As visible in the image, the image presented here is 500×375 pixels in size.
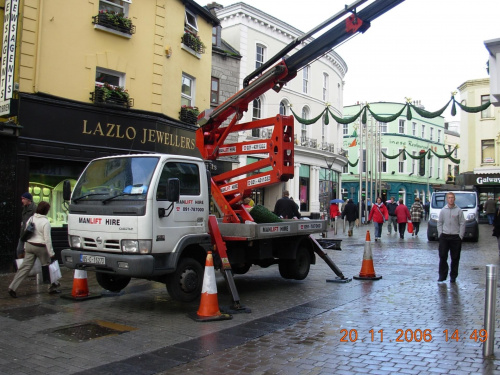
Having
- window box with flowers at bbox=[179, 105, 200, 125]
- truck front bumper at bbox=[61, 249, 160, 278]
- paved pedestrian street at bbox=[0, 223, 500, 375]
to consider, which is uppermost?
window box with flowers at bbox=[179, 105, 200, 125]

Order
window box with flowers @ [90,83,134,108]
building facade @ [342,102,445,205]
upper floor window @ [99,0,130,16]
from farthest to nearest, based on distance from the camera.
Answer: building facade @ [342,102,445,205] → upper floor window @ [99,0,130,16] → window box with flowers @ [90,83,134,108]

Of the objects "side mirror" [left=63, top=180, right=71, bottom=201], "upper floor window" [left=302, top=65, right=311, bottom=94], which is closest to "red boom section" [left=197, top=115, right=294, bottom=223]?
"side mirror" [left=63, top=180, right=71, bottom=201]

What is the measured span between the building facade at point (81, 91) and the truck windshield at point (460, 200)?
36.7 ft

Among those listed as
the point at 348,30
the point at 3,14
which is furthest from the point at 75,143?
→ the point at 348,30

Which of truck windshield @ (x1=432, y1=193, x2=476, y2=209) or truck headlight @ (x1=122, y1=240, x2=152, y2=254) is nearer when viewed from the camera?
truck headlight @ (x1=122, y1=240, x2=152, y2=254)

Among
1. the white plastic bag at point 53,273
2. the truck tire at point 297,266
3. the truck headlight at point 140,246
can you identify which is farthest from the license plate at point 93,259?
the truck tire at point 297,266

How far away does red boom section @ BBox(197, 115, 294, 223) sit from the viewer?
841 centimetres

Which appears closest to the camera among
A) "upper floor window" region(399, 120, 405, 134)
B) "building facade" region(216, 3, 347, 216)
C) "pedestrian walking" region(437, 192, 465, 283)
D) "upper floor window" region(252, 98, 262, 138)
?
"pedestrian walking" region(437, 192, 465, 283)

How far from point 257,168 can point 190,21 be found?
35.0ft

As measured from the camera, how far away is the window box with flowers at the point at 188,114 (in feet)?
53.5

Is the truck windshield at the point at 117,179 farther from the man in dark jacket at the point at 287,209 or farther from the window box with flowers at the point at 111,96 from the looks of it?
the man in dark jacket at the point at 287,209

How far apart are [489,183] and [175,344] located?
33.9 m

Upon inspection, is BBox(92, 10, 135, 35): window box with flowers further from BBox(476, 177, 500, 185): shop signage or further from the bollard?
BBox(476, 177, 500, 185): shop signage

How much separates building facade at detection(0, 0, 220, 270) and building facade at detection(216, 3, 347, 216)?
35.0 feet
